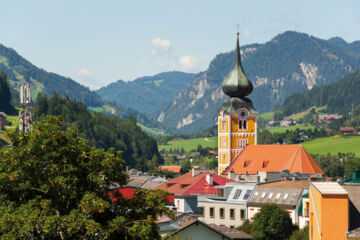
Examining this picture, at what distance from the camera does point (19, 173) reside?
38406 millimetres

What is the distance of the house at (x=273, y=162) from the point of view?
117188mm

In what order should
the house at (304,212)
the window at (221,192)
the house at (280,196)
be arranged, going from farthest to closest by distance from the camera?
the window at (221,192) → the house at (280,196) → the house at (304,212)

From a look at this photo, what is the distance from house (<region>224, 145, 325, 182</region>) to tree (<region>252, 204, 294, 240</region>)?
115 feet

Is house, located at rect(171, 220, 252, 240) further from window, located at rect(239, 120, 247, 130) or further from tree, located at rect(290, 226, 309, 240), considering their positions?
window, located at rect(239, 120, 247, 130)

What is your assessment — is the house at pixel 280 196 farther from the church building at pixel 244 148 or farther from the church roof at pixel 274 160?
the church roof at pixel 274 160

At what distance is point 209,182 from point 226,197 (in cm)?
1593

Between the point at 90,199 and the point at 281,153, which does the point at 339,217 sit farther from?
the point at 281,153

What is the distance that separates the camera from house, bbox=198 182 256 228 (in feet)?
285

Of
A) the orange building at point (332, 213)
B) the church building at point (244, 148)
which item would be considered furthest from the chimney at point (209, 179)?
the orange building at point (332, 213)

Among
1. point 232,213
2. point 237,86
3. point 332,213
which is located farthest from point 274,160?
point 332,213

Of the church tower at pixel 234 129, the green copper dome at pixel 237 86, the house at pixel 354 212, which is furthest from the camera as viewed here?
the green copper dome at pixel 237 86

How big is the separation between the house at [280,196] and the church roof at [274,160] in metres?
27.5

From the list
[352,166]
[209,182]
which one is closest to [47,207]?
[209,182]

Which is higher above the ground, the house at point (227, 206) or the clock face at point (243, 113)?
the clock face at point (243, 113)
